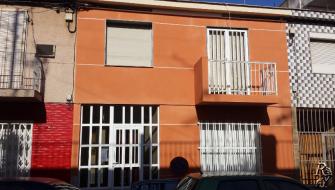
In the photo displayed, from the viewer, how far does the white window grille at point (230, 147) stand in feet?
41.2

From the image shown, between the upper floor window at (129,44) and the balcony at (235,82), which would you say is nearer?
the balcony at (235,82)

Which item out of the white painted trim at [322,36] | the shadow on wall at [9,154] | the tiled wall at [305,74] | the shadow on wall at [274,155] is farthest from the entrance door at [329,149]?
the shadow on wall at [9,154]

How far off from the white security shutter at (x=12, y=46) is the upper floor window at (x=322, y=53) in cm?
932

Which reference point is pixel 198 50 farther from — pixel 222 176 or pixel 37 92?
pixel 222 176

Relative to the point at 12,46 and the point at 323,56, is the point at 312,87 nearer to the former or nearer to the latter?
the point at 323,56

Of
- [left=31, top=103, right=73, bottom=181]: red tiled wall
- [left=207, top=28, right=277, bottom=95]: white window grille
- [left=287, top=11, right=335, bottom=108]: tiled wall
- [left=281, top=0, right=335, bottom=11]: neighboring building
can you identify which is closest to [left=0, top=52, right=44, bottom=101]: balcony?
[left=31, top=103, right=73, bottom=181]: red tiled wall

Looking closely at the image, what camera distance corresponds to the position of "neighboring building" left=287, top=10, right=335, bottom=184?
44.0ft

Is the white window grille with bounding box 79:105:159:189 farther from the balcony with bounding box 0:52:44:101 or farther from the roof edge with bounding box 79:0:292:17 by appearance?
the roof edge with bounding box 79:0:292:17

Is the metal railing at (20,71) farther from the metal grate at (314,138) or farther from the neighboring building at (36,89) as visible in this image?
the metal grate at (314,138)

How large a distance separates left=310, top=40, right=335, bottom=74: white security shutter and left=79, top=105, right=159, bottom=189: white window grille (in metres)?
5.72

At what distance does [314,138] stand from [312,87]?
1.73m

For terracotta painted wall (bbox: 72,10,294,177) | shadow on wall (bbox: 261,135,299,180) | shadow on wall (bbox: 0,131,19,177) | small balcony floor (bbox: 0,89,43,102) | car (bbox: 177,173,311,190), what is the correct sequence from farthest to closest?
shadow on wall (bbox: 261,135,299,180)
terracotta painted wall (bbox: 72,10,294,177)
shadow on wall (bbox: 0,131,19,177)
small balcony floor (bbox: 0,89,43,102)
car (bbox: 177,173,311,190)

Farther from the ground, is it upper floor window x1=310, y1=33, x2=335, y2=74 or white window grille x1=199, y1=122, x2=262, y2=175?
upper floor window x1=310, y1=33, x2=335, y2=74

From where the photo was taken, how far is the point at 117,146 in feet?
40.0
